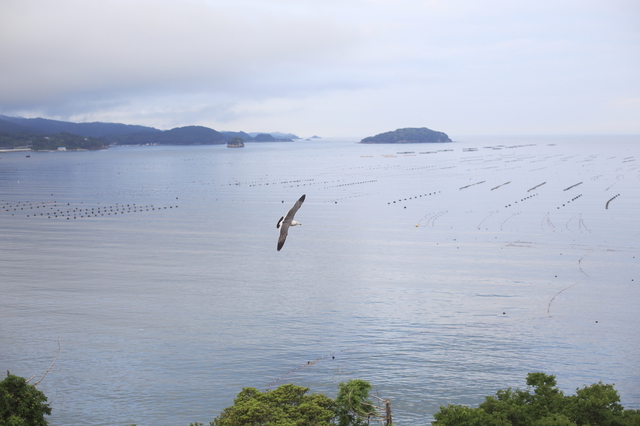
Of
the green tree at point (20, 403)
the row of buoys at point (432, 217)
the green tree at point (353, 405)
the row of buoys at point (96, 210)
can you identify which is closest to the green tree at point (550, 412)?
the green tree at point (353, 405)

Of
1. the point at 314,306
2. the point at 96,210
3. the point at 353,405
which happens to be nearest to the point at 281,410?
the point at 353,405

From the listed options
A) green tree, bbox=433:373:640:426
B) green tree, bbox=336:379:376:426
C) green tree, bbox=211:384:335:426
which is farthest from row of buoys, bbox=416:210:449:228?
green tree, bbox=433:373:640:426

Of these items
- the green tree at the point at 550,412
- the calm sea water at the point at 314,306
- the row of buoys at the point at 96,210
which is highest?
the row of buoys at the point at 96,210

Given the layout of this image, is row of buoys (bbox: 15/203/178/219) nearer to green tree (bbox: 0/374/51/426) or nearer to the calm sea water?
the calm sea water

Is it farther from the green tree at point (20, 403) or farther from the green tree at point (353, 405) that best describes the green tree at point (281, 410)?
the green tree at point (20, 403)

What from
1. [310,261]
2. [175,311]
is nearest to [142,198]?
[310,261]

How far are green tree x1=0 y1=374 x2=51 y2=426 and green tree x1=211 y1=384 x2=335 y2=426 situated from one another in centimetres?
1049

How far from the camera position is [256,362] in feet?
160

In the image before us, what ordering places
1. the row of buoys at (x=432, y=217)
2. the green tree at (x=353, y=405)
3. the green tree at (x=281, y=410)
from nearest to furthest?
the green tree at (x=281, y=410)
the green tree at (x=353, y=405)
the row of buoys at (x=432, y=217)

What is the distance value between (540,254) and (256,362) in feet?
174

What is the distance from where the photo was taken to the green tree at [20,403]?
106ft

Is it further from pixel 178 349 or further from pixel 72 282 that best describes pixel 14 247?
pixel 178 349

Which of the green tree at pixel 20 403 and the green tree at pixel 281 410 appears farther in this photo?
the green tree at pixel 20 403

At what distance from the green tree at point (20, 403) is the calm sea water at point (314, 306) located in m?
6.51
